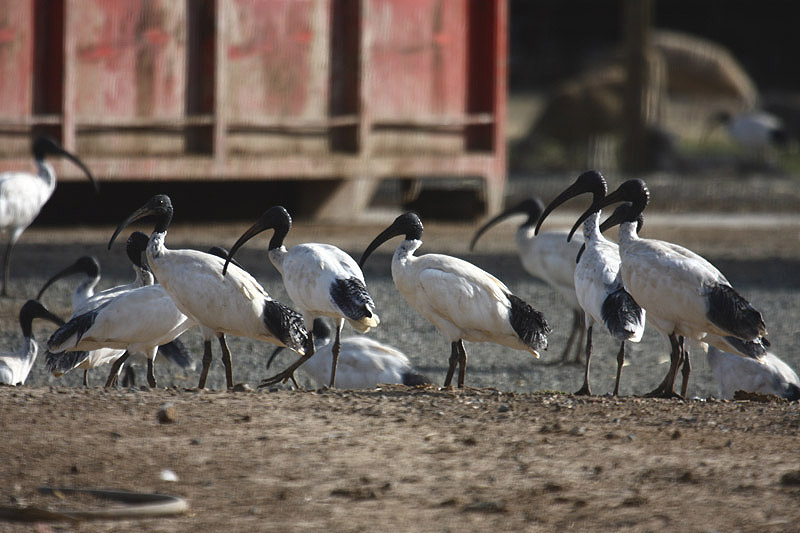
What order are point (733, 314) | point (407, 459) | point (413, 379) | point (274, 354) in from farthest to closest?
point (274, 354)
point (413, 379)
point (733, 314)
point (407, 459)

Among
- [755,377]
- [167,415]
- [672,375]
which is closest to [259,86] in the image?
[755,377]

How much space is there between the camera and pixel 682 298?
6.74 m

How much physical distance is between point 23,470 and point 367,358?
3.10 metres

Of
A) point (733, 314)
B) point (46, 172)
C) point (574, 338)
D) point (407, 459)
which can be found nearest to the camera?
point (407, 459)

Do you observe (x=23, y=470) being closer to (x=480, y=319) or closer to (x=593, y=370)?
(x=480, y=319)

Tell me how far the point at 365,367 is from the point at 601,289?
1.42 meters

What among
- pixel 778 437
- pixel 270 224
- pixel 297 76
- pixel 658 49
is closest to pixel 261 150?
pixel 297 76

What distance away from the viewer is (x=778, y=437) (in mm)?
5402

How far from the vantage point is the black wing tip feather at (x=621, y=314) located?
7.01 metres

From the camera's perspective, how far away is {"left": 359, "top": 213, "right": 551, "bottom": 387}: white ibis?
23.5ft

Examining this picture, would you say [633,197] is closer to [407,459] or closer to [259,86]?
[407,459]

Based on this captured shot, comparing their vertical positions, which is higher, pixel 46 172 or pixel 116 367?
pixel 46 172

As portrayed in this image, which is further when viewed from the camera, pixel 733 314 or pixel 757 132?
pixel 757 132

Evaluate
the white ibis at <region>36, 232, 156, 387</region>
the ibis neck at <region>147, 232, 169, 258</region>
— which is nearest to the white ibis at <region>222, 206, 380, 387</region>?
the ibis neck at <region>147, 232, 169, 258</region>
